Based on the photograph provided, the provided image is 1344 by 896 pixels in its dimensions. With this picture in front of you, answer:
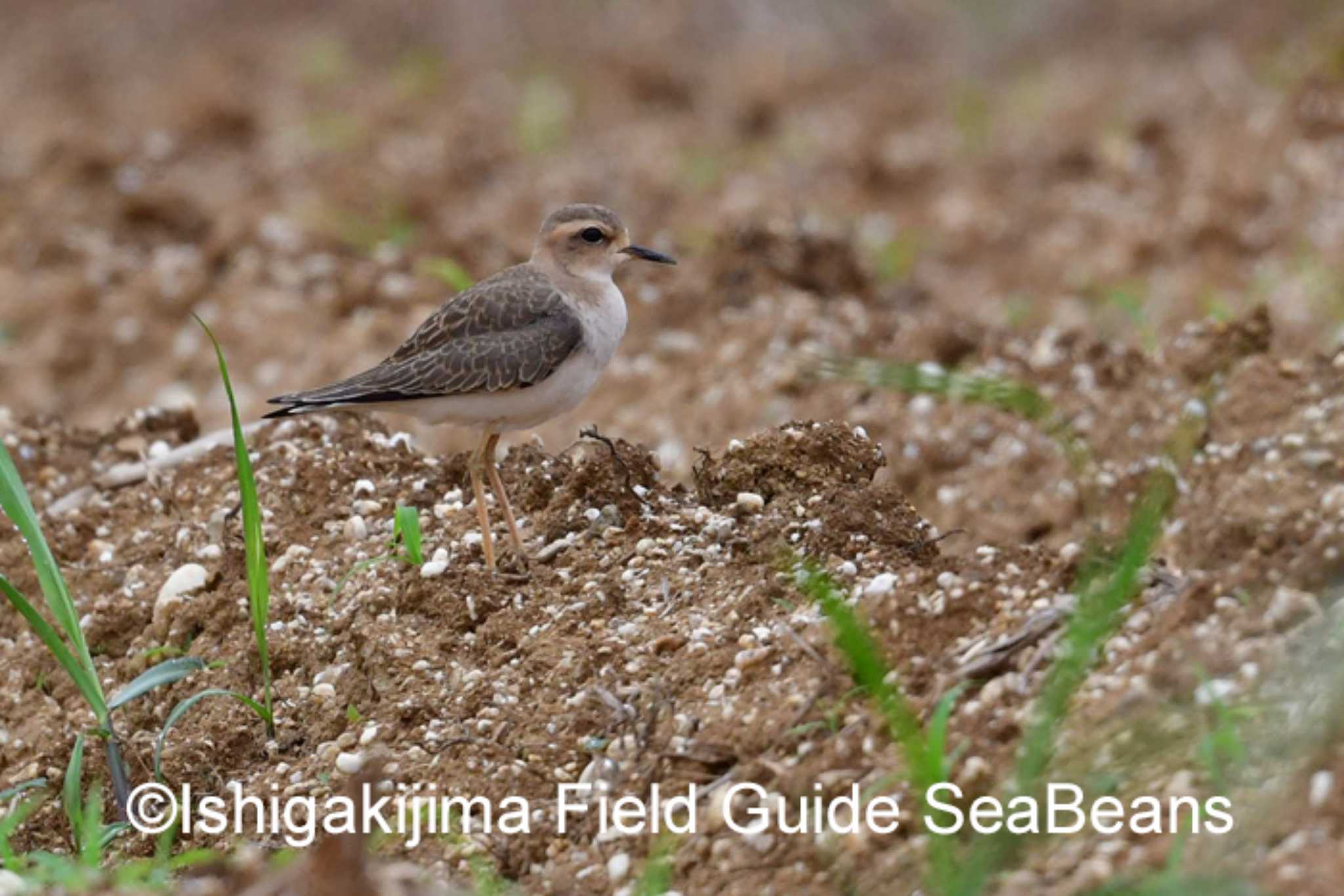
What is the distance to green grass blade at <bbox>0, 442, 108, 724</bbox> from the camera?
4.13 meters

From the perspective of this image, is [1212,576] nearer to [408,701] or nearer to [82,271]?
[408,701]

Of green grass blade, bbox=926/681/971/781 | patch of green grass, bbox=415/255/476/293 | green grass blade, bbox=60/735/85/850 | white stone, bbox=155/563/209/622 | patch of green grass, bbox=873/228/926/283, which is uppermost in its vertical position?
patch of green grass, bbox=873/228/926/283

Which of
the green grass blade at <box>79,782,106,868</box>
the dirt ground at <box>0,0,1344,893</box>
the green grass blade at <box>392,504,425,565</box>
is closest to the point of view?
the dirt ground at <box>0,0,1344,893</box>

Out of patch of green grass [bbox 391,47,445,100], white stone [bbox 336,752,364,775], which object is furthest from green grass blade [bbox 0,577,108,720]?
patch of green grass [bbox 391,47,445,100]

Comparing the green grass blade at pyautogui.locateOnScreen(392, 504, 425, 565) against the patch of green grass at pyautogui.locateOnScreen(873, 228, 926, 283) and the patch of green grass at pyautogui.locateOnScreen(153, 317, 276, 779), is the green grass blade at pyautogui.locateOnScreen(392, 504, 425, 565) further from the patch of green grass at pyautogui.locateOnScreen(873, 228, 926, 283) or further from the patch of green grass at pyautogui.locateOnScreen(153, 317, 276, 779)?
the patch of green grass at pyautogui.locateOnScreen(873, 228, 926, 283)

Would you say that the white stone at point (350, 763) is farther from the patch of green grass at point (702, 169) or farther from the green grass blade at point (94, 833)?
the patch of green grass at point (702, 169)

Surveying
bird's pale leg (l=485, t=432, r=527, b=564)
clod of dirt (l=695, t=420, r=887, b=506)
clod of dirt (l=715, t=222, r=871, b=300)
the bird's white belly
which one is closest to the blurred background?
clod of dirt (l=715, t=222, r=871, b=300)

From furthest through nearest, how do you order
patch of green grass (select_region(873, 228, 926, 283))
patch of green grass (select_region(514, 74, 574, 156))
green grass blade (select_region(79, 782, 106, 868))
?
patch of green grass (select_region(514, 74, 574, 156))
patch of green grass (select_region(873, 228, 926, 283))
green grass blade (select_region(79, 782, 106, 868))

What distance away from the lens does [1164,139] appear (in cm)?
1080

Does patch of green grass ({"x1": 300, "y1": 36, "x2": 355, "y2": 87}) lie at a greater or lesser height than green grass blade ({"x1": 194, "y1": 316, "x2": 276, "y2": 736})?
greater

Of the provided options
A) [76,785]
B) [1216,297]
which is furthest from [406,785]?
[1216,297]

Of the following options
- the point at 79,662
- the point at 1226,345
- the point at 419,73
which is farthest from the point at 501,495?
the point at 419,73

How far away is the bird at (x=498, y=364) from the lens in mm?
4625

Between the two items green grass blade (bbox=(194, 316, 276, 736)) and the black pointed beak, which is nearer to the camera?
green grass blade (bbox=(194, 316, 276, 736))
